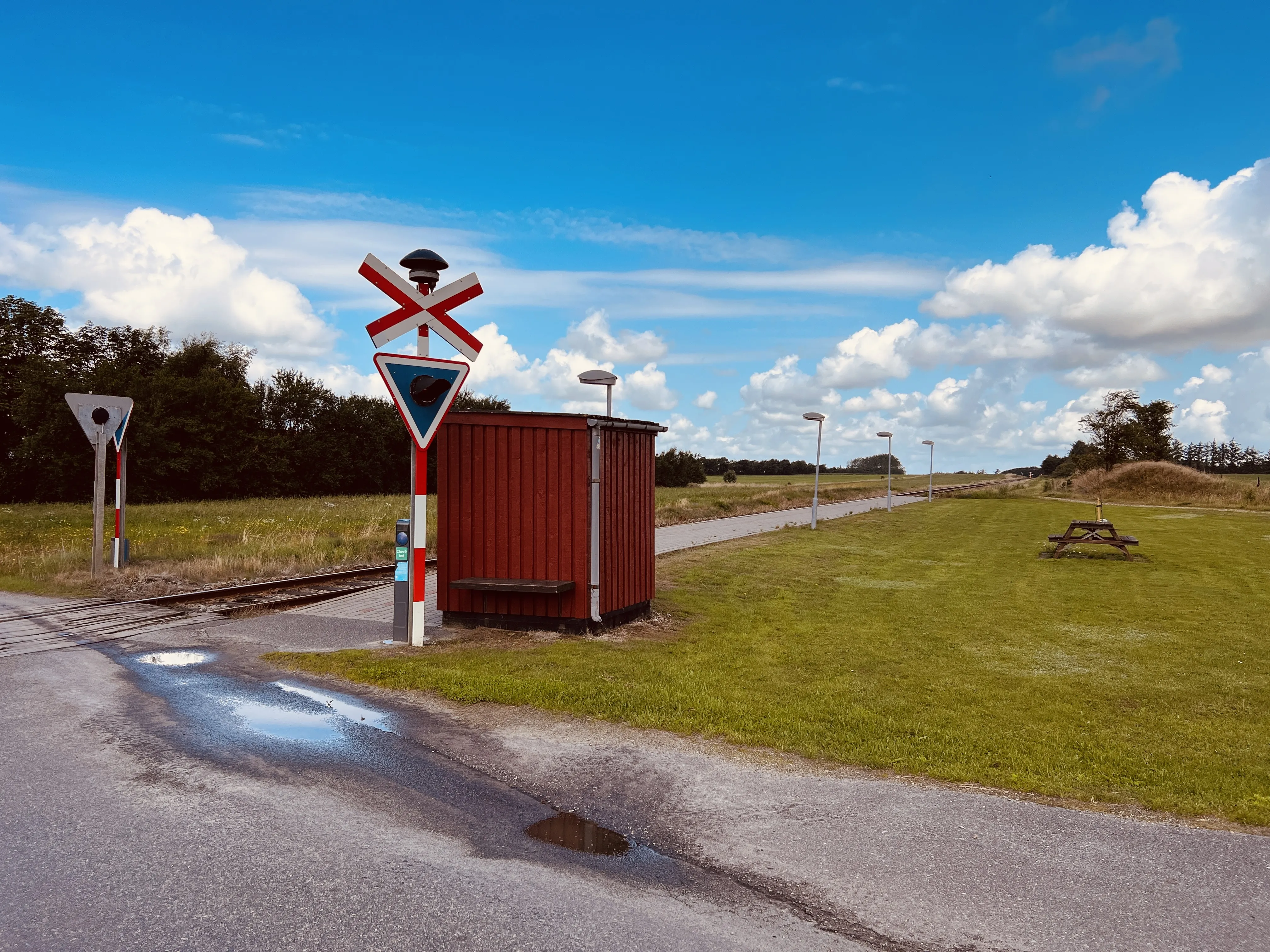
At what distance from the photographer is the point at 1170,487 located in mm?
56812

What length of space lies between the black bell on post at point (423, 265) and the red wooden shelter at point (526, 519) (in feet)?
5.15

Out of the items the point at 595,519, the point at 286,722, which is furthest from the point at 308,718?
the point at 595,519

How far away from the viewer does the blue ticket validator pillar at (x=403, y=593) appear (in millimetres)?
8836

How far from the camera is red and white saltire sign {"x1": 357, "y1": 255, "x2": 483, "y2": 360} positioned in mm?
8352

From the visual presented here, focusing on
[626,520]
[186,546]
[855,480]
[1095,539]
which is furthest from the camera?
[855,480]

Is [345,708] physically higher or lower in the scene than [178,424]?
lower

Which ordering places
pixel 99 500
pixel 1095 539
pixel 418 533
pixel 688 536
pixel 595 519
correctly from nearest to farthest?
pixel 418 533 → pixel 595 519 → pixel 99 500 → pixel 1095 539 → pixel 688 536

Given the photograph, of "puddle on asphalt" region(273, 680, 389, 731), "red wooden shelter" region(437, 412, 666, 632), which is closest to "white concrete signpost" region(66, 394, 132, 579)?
"red wooden shelter" region(437, 412, 666, 632)

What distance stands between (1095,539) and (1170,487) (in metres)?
44.0

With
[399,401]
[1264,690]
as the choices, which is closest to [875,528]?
[1264,690]

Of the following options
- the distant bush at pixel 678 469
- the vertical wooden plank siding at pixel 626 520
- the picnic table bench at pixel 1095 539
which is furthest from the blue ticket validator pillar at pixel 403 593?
the distant bush at pixel 678 469

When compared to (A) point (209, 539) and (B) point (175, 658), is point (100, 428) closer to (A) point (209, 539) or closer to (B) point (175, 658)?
(A) point (209, 539)

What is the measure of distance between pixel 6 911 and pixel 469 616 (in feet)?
21.2

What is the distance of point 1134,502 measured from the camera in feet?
183
